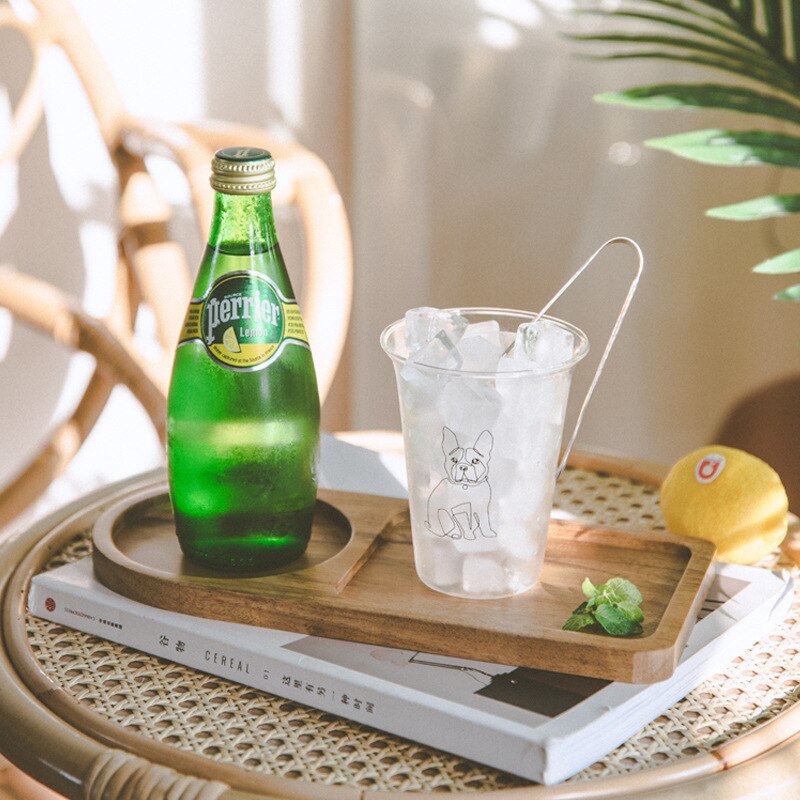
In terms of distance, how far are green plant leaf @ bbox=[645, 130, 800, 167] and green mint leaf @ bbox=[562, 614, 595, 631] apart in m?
0.57

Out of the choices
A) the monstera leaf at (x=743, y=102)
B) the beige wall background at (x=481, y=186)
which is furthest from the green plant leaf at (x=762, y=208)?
the beige wall background at (x=481, y=186)

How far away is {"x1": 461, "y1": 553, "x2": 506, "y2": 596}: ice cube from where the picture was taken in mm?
692

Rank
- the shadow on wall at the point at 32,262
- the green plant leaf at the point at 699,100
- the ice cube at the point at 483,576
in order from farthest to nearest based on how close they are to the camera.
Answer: the shadow on wall at the point at 32,262 < the green plant leaf at the point at 699,100 < the ice cube at the point at 483,576

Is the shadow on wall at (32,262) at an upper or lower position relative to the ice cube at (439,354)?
lower

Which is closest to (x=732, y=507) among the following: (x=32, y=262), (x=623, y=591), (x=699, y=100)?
(x=623, y=591)

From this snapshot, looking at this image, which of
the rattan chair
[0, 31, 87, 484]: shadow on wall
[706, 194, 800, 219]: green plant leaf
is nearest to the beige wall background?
[0, 31, 87, 484]: shadow on wall

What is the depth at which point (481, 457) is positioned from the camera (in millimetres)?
660

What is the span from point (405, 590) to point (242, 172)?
28 centimetres

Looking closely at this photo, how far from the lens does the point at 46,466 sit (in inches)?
58.1

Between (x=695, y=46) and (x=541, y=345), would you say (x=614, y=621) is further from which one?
(x=695, y=46)

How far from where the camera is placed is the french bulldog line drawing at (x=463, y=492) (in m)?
0.66

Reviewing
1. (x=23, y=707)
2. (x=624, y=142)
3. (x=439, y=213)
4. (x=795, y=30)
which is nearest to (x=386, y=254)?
(x=439, y=213)

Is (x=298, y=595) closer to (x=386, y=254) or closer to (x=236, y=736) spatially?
(x=236, y=736)

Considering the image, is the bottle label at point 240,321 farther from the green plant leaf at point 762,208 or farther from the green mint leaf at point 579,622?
the green plant leaf at point 762,208
